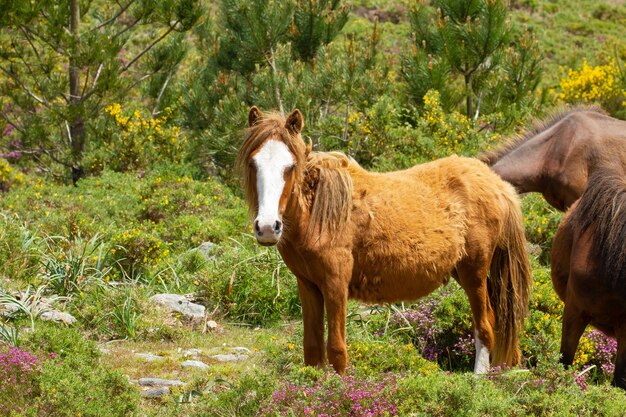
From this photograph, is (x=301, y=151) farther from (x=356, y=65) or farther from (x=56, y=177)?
(x=56, y=177)

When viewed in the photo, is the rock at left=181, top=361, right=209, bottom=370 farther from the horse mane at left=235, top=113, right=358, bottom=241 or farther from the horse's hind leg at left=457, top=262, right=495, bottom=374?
the horse's hind leg at left=457, top=262, right=495, bottom=374

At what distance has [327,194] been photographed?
17.1 ft

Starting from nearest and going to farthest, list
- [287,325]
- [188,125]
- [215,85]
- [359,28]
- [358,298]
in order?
[358,298], [287,325], [215,85], [188,125], [359,28]

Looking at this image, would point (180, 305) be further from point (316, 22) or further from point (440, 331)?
point (316, 22)

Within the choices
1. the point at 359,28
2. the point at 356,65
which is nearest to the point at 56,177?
the point at 356,65

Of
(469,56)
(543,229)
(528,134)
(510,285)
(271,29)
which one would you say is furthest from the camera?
(469,56)

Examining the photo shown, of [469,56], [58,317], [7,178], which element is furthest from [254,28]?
[58,317]

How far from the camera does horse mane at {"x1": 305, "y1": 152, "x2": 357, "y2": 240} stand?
511cm

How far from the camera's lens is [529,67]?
46.2 feet

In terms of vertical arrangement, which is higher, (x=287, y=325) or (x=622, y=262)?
(x=622, y=262)

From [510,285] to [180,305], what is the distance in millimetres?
3185

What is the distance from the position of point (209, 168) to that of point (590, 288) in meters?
10.1

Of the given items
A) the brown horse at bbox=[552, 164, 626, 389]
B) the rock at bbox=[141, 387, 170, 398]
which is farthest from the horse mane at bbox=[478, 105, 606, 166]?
the rock at bbox=[141, 387, 170, 398]

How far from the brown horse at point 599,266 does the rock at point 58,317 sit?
13.8 ft
